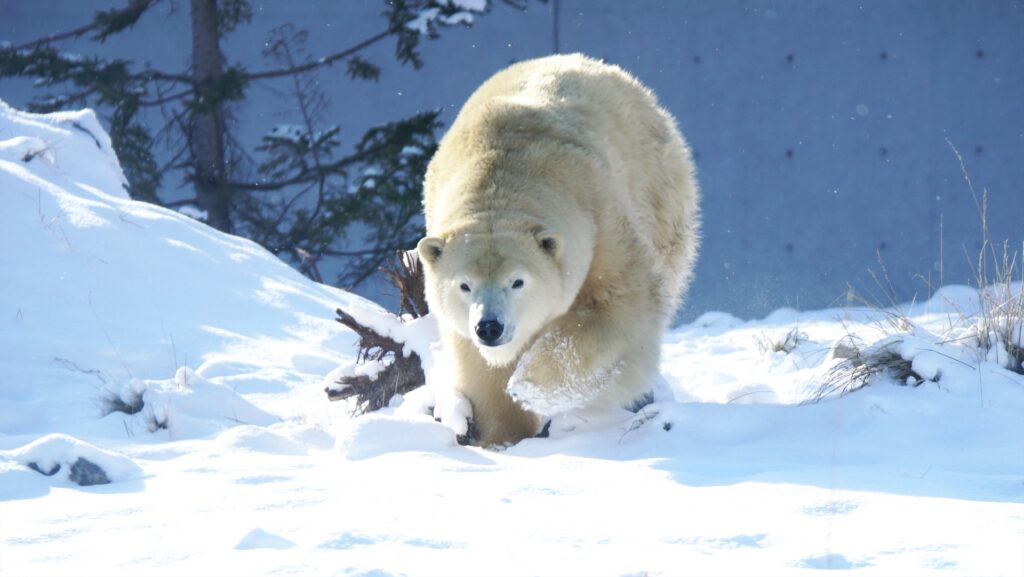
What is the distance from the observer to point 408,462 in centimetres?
320

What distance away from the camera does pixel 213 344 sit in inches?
213

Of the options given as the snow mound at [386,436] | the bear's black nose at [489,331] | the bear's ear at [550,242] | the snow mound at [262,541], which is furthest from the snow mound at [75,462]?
the bear's ear at [550,242]

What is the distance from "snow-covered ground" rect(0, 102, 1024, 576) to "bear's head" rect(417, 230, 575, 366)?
37cm

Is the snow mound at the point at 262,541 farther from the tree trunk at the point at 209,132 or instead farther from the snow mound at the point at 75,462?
the tree trunk at the point at 209,132

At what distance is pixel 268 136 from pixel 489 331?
292 inches

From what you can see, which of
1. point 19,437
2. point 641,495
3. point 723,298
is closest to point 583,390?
point 641,495

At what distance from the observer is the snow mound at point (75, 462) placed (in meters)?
2.97

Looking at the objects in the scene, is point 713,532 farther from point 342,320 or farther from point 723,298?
point 723,298

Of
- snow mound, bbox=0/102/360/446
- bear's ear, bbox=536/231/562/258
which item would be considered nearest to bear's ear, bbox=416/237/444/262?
bear's ear, bbox=536/231/562/258

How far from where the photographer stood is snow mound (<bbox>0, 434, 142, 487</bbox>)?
2971 millimetres

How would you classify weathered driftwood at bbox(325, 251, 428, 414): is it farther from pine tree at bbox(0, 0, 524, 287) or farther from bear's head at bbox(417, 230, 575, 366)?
pine tree at bbox(0, 0, 524, 287)

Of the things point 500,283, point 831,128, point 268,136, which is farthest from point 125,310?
point 831,128

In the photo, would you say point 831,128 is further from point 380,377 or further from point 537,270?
point 537,270

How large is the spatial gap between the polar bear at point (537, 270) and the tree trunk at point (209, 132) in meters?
6.50
